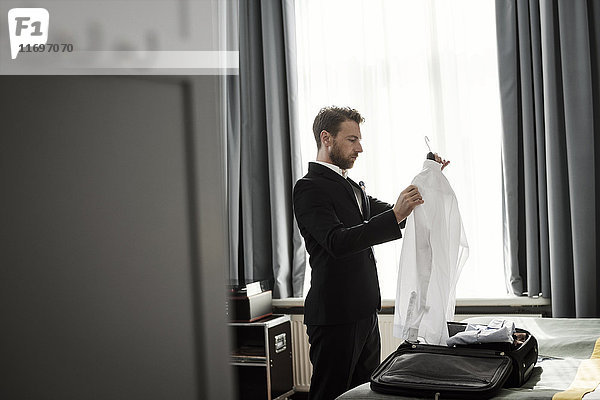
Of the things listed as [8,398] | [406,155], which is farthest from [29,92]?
[406,155]

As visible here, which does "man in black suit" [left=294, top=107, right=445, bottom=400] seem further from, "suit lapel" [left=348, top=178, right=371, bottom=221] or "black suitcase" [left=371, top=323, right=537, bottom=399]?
"black suitcase" [left=371, top=323, right=537, bottom=399]

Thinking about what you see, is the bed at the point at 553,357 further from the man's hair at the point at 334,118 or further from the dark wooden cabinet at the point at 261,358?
the dark wooden cabinet at the point at 261,358

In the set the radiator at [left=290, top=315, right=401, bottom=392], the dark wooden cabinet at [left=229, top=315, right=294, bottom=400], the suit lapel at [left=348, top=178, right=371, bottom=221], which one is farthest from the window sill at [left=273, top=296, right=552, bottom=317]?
the suit lapel at [left=348, top=178, right=371, bottom=221]

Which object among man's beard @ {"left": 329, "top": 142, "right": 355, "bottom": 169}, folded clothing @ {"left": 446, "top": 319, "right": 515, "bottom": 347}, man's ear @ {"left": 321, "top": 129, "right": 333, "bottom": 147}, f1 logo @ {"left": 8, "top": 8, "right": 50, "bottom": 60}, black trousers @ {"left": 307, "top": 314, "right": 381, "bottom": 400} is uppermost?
man's ear @ {"left": 321, "top": 129, "right": 333, "bottom": 147}

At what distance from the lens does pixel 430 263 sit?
1.77 m

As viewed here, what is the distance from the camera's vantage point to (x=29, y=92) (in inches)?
13.7

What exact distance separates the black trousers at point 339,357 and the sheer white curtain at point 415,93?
117 centimetres

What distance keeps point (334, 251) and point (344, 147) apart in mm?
410

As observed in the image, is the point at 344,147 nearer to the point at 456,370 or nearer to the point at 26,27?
the point at 456,370

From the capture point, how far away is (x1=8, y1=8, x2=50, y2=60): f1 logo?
1.09 ft

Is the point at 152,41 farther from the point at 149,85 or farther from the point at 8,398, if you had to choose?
the point at 8,398

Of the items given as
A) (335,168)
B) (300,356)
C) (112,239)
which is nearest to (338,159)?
(335,168)

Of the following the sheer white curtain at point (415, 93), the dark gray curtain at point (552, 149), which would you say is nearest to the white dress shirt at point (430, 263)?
the dark gray curtain at point (552, 149)

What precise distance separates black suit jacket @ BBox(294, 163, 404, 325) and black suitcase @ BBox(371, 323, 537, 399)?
1.49ft
